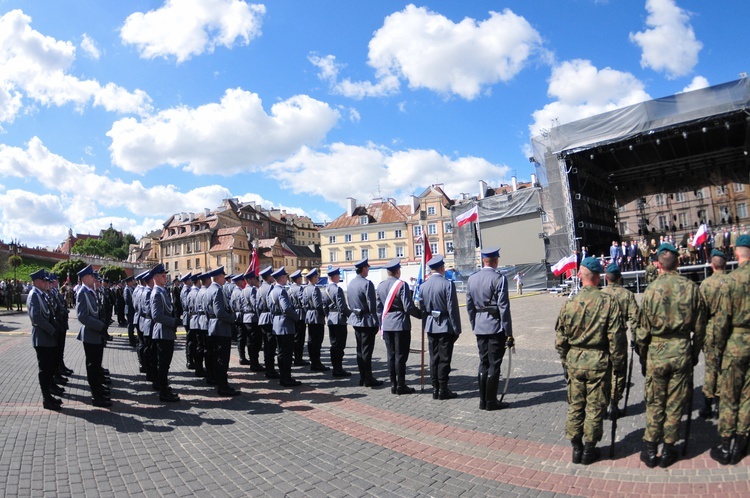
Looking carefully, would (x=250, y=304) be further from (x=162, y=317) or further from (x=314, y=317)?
(x=162, y=317)

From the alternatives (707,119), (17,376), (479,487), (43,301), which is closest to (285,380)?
(43,301)

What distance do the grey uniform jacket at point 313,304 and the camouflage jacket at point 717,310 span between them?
21.9 feet

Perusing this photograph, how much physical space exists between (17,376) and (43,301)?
3796 millimetres

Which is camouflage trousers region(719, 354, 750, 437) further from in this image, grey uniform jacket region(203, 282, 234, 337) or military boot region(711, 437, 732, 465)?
grey uniform jacket region(203, 282, 234, 337)

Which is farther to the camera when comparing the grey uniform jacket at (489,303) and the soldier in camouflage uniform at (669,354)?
the grey uniform jacket at (489,303)

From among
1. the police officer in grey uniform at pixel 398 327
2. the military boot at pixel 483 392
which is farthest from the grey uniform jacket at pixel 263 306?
the military boot at pixel 483 392

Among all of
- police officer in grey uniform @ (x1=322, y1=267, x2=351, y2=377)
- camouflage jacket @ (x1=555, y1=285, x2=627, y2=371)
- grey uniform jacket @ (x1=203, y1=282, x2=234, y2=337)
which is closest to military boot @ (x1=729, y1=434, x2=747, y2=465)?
camouflage jacket @ (x1=555, y1=285, x2=627, y2=371)

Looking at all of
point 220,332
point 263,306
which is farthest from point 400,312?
point 263,306

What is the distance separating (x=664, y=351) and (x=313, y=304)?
6697 mm

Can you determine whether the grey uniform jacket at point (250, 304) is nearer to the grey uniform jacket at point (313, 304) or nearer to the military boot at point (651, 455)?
the grey uniform jacket at point (313, 304)

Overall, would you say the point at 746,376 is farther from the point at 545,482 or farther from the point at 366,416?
the point at 366,416

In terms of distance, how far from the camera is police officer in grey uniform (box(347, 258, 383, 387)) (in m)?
8.22

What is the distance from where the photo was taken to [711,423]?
17.4 feet

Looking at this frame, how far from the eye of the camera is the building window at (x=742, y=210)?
26.0 meters
